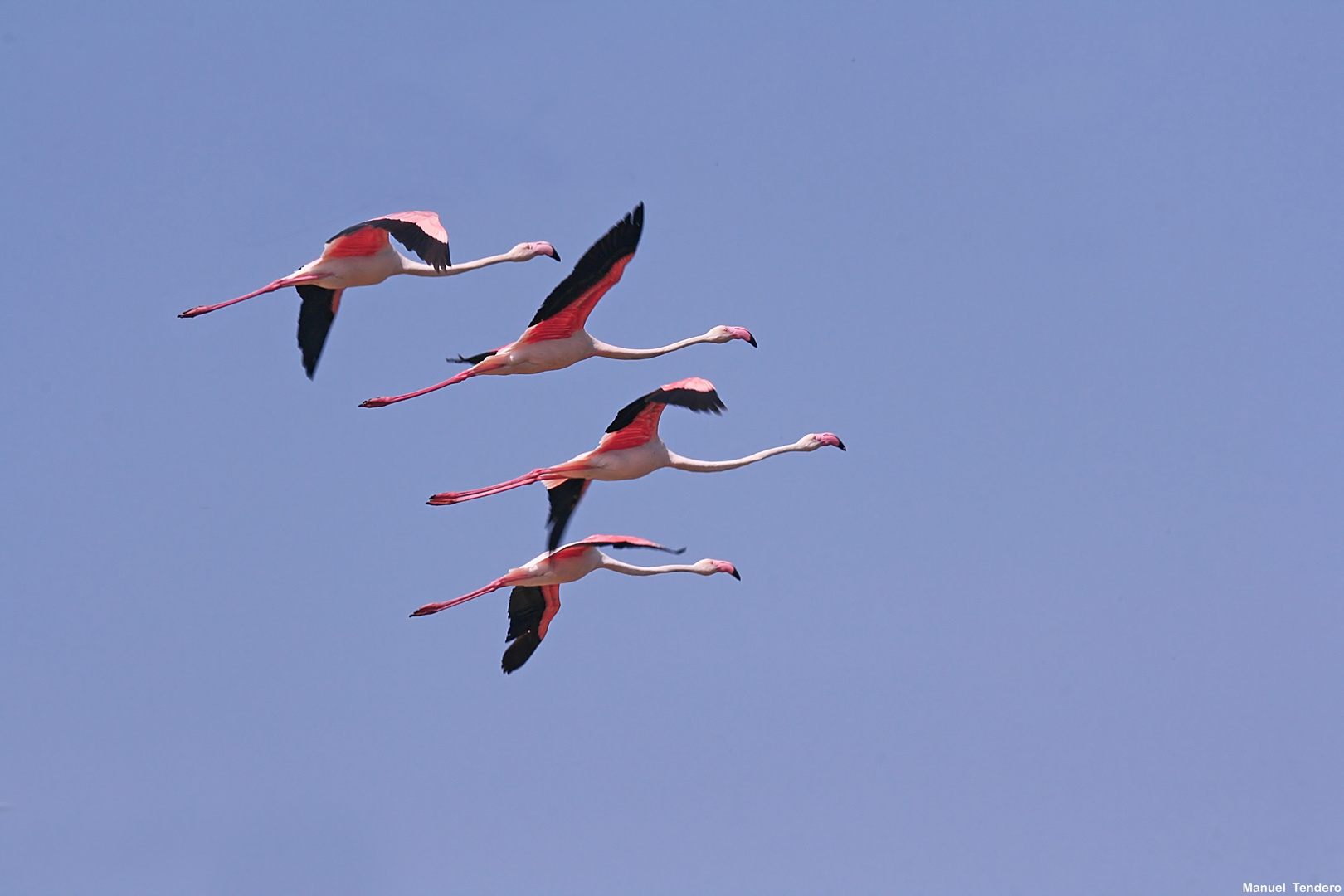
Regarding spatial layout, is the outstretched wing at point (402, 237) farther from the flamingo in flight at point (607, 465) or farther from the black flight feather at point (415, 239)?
the flamingo in flight at point (607, 465)

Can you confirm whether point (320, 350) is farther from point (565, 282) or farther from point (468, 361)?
point (565, 282)

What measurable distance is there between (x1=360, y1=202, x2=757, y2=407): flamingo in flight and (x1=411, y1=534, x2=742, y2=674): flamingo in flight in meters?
2.36

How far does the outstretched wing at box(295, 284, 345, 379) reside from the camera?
31.5m

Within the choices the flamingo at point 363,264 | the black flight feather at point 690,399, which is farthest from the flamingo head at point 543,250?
the black flight feather at point 690,399

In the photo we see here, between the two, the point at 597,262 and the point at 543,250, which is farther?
the point at 543,250

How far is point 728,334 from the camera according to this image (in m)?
30.9

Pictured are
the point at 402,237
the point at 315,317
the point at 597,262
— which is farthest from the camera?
the point at 315,317

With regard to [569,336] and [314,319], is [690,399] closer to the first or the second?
[569,336]

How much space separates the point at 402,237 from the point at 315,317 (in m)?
3.13

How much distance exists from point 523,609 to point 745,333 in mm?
4825

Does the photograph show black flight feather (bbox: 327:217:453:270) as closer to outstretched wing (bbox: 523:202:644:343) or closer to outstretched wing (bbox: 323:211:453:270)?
outstretched wing (bbox: 323:211:453:270)

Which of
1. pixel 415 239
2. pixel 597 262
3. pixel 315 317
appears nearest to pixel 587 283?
pixel 597 262

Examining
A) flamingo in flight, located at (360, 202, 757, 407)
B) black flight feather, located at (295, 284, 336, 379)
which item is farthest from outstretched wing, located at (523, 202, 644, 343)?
black flight feather, located at (295, 284, 336, 379)

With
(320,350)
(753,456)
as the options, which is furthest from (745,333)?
(320,350)
